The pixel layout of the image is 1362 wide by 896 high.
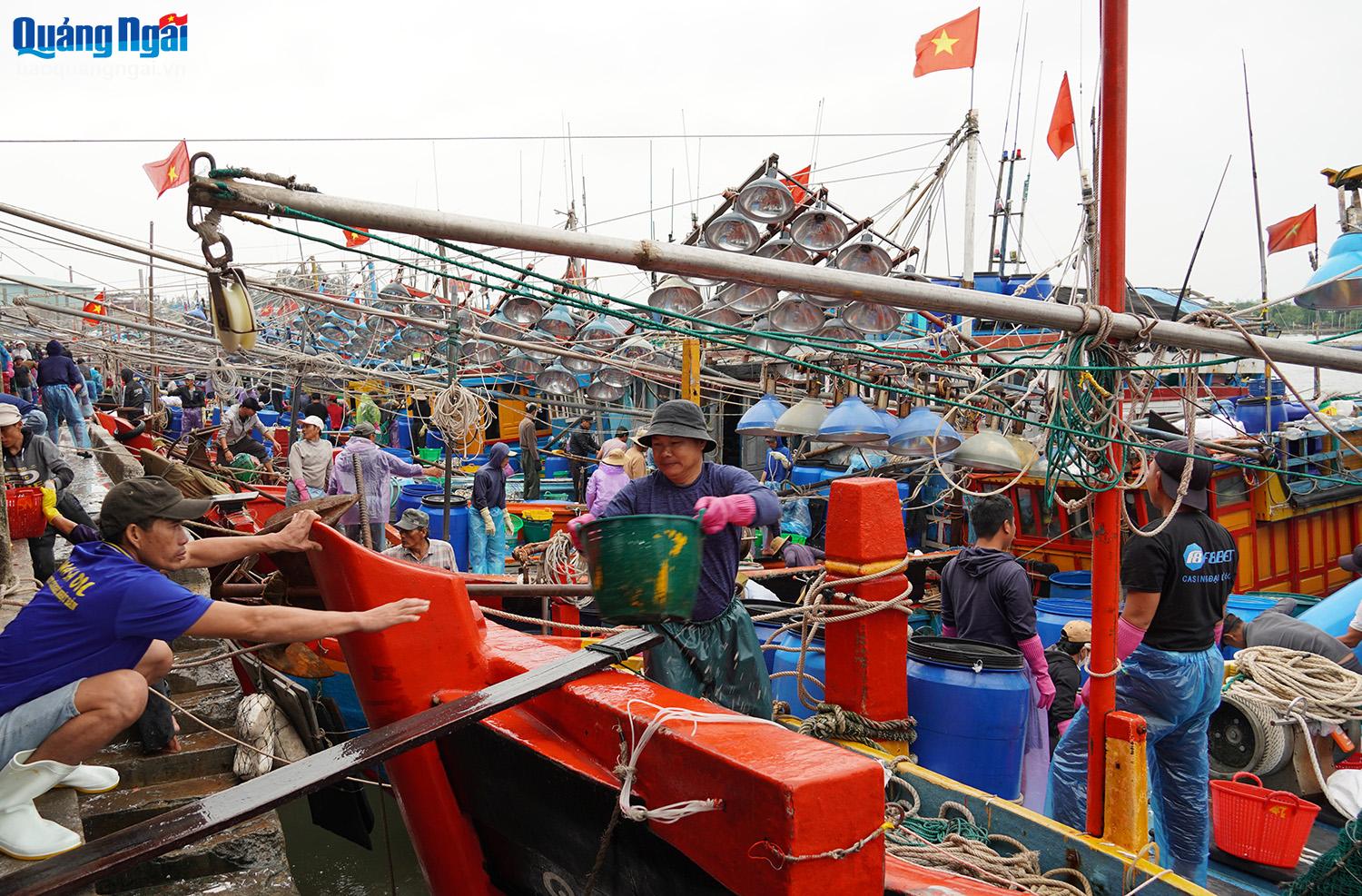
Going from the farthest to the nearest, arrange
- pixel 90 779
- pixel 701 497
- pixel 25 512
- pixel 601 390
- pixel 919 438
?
pixel 601 390 < pixel 919 438 < pixel 25 512 < pixel 90 779 < pixel 701 497

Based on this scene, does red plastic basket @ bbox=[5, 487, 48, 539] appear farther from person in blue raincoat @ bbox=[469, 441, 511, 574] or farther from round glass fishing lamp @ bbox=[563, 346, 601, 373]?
round glass fishing lamp @ bbox=[563, 346, 601, 373]

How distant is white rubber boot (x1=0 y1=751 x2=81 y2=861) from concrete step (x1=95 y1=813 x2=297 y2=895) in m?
1.18

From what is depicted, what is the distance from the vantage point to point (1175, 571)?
4.41 m

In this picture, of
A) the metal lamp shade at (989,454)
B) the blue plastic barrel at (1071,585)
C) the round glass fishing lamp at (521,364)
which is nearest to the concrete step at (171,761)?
the metal lamp shade at (989,454)

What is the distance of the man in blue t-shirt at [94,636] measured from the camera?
303cm

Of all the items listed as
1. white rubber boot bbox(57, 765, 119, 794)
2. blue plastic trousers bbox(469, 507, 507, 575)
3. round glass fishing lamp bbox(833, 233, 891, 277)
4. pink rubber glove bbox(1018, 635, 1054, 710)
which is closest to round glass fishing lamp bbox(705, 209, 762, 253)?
round glass fishing lamp bbox(833, 233, 891, 277)

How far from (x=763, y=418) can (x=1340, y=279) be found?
5575 mm

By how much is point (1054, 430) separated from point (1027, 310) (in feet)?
2.07

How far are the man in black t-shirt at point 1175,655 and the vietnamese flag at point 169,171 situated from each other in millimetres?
15753

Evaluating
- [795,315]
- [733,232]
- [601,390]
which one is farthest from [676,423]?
[601,390]

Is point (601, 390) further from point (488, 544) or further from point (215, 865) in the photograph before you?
point (215, 865)

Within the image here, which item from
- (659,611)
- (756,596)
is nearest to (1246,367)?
(756,596)

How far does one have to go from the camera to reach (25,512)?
7.60m

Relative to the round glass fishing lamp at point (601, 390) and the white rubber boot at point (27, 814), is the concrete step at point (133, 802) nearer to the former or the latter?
the white rubber boot at point (27, 814)
